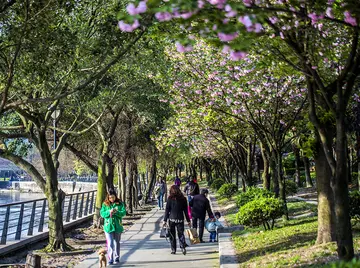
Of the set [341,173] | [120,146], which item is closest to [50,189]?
[341,173]

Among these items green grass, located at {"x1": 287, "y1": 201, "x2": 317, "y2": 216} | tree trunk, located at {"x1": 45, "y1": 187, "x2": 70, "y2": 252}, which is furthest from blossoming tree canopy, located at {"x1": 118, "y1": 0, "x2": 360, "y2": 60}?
green grass, located at {"x1": 287, "y1": 201, "x2": 317, "y2": 216}

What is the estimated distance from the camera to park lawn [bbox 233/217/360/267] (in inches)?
324

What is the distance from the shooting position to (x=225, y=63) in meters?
13.6

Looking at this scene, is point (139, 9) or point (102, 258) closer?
point (139, 9)

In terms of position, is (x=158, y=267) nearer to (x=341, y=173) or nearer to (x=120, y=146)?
(x=341, y=173)

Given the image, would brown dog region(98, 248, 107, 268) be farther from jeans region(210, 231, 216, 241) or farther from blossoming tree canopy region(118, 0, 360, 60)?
blossoming tree canopy region(118, 0, 360, 60)

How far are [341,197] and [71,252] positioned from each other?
8.77 m

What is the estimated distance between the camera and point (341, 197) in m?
6.11

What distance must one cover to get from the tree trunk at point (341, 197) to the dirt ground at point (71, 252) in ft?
22.3

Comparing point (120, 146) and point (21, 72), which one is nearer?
point (21, 72)

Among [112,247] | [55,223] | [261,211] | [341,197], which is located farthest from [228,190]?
[341,197]

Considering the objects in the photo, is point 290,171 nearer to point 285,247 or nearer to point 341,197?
point 285,247

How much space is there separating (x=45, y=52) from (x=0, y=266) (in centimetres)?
494

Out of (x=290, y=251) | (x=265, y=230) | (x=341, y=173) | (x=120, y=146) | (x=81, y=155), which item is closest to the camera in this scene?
(x=341, y=173)
